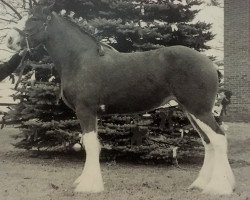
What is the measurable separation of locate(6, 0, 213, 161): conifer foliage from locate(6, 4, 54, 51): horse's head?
2.06 meters

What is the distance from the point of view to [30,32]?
627 cm

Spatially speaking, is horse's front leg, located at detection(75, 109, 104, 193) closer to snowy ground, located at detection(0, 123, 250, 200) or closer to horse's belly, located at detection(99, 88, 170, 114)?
snowy ground, located at detection(0, 123, 250, 200)

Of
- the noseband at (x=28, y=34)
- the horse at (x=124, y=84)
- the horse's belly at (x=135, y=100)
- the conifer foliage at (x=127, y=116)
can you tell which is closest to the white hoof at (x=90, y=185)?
the horse at (x=124, y=84)

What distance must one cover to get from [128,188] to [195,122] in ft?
4.35

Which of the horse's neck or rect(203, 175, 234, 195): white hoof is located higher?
the horse's neck

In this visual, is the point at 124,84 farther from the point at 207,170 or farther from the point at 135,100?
the point at 207,170

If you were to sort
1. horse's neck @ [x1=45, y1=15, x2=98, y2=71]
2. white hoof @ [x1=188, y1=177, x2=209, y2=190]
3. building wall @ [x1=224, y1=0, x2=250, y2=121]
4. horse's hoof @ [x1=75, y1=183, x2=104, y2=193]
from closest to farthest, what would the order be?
horse's hoof @ [x1=75, y1=183, x2=104, y2=193] < white hoof @ [x1=188, y1=177, x2=209, y2=190] < horse's neck @ [x1=45, y1=15, x2=98, y2=71] < building wall @ [x1=224, y1=0, x2=250, y2=121]

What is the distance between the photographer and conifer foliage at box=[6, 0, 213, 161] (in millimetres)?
8297

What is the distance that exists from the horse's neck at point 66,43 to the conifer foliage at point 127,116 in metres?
1.94

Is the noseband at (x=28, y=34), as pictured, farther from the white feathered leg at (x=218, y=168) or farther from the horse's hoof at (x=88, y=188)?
the white feathered leg at (x=218, y=168)

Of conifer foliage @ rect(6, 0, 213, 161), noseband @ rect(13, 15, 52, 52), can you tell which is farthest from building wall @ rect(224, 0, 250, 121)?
noseband @ rect(13, 15, 52, 52)

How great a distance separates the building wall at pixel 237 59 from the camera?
14.2m

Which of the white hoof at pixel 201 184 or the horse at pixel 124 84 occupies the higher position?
the horse at pixel 124 84

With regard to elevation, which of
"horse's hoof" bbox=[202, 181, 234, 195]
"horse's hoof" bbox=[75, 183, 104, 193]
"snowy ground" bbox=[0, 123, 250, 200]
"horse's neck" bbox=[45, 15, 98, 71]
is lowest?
"snowy ground" bbox=[0, 123, 250, 200]
